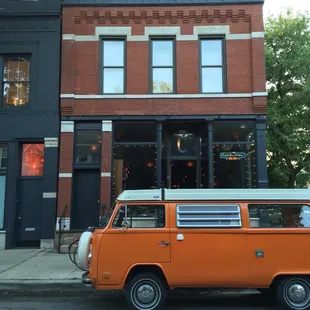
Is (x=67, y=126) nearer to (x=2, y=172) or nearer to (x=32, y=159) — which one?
(x=32, y=159)

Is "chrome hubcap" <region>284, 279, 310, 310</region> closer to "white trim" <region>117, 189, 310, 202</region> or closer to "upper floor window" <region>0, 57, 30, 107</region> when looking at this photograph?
"white trim" <region>117, 189, 310, 202</region>

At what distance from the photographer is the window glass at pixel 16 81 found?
44.9 ft

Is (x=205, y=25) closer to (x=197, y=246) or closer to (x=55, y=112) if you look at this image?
(x=55, y=112)

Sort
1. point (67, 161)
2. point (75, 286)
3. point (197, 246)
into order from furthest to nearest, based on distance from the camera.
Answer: point (67, 161)
point (75, 286)
point (197, 246)

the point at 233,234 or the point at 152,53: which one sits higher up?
the point at 152,53

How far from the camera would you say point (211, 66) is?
45.1 ft

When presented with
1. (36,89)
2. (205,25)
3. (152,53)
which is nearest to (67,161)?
(36,89)

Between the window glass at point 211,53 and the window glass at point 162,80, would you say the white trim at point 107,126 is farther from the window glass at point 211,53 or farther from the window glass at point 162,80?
the window glass at point 211,53

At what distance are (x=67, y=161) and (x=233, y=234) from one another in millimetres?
7724

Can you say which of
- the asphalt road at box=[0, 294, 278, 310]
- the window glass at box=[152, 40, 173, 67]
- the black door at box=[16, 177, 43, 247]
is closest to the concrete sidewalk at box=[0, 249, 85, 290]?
the asphalt road at box=[0, 294, 278, 310]

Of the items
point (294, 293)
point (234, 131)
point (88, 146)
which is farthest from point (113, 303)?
point (234, 131)

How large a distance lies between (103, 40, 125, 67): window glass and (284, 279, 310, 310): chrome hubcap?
31.7ft

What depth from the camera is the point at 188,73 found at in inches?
533

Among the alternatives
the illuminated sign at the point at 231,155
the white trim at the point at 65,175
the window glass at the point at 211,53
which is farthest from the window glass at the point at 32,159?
the window glass at the point at 211,53
